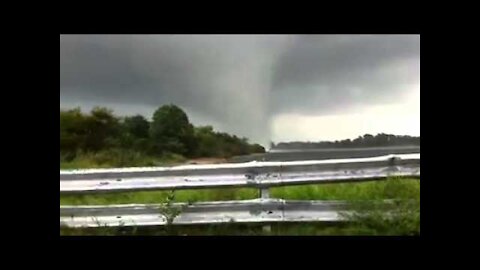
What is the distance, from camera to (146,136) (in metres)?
4.62

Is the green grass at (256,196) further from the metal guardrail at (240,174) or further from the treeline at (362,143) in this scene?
the treeline at (362,143)

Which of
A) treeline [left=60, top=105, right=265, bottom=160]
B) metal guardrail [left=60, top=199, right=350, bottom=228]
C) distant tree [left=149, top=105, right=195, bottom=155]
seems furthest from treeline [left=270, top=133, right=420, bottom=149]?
distant tree [left=149, top=105, right=195, bottom=155]

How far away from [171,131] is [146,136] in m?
0.17

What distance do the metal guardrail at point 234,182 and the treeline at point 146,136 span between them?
0.12 meters

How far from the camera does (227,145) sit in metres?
4.60

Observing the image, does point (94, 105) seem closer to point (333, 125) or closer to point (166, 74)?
point (166, 74)

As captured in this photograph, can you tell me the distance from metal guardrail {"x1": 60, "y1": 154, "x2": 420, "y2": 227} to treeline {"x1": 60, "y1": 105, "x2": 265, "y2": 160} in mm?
119

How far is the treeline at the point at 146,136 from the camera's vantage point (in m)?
4.59

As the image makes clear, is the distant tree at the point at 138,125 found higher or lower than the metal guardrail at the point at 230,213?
higher

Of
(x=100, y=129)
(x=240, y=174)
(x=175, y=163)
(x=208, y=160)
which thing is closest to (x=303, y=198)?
(x=240, y=174)

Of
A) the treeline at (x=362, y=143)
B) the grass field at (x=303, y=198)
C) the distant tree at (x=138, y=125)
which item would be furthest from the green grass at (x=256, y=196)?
the treeline at (x=362, y=143)
